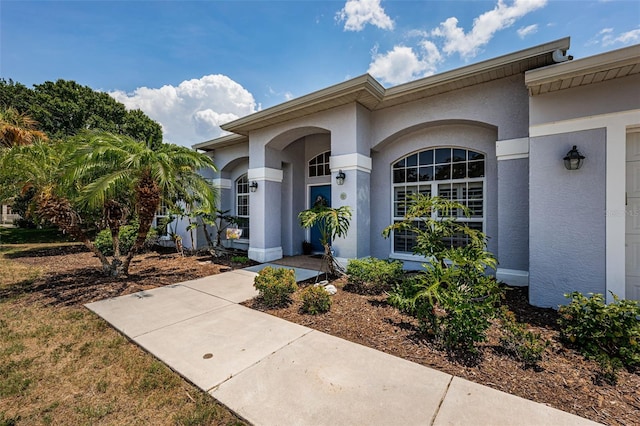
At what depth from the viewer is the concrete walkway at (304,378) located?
2.40m

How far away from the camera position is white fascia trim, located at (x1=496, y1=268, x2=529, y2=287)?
5.71m

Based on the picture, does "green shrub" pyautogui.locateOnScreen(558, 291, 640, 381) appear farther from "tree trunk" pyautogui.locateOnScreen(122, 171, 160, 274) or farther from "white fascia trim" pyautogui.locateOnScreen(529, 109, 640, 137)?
"tree trunk" pyautogui.locateOnScreen(122, 171, 160, 274)

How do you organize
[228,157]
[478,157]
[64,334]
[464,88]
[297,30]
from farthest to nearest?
[228,157]
[297,30]
[478,157]
[464,88]
[64,334]

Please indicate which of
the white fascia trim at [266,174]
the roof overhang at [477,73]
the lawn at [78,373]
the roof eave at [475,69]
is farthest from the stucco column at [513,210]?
the white fascia trim at [266,174]

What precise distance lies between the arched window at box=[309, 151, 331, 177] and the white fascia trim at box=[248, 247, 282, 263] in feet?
10.3

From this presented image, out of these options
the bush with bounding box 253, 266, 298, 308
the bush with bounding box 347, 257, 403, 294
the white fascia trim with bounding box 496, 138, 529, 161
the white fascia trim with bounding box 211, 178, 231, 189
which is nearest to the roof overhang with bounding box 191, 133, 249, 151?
the white fascia trim with bounding box 211, 178, 231, 189

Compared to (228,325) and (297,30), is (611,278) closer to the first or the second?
(228,325)

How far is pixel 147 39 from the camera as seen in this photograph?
7.73m

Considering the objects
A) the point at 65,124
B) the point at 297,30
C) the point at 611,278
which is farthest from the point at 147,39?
the point at 65,124

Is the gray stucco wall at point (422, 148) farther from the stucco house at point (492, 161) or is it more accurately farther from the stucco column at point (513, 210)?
the stucco column at point (513, 210)

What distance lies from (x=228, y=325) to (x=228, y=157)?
27.7 ft

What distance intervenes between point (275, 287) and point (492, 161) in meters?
5.75

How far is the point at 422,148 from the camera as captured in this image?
7.41 m

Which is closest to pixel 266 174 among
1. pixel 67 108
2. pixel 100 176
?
pixel 100 176
